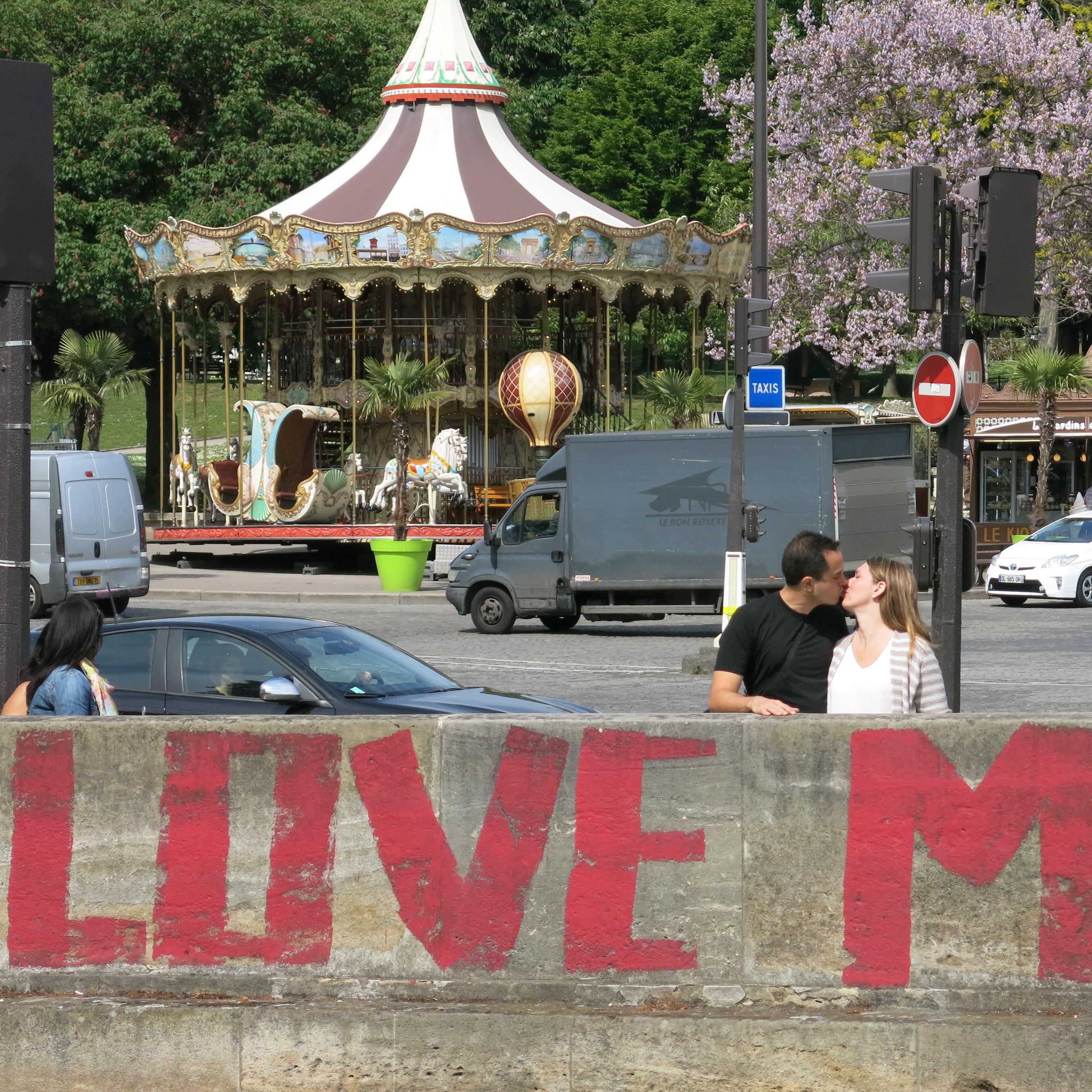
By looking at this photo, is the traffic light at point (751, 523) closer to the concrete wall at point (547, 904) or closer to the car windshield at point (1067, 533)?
the car windshield at point (1067, 533)

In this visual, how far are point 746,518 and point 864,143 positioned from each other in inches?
719

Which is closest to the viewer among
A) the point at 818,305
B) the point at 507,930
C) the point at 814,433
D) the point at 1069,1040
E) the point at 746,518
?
the point at 1069,1040

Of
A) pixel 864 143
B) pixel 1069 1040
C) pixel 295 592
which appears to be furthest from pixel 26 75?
pixel 864 143

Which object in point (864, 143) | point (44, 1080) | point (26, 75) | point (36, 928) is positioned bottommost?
point (44, 1080)

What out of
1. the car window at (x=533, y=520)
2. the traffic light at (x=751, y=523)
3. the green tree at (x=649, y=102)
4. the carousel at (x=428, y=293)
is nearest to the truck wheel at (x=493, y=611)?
the car window at (x=533, y=520)

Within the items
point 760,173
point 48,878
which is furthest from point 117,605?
point 48,878

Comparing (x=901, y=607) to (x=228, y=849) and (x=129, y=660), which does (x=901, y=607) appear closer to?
(x=228, y=849)

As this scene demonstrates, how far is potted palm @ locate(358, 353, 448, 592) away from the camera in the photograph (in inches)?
1097

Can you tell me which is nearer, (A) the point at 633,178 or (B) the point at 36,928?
(B) the point at 36,928

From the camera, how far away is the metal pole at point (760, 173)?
1842 cm

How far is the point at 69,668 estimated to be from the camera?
21.6 ft

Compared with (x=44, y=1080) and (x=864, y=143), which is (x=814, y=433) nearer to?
(x=864, y=143)

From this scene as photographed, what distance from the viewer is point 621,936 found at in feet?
18.7

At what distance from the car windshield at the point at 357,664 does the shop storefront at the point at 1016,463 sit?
2446 centimetres
